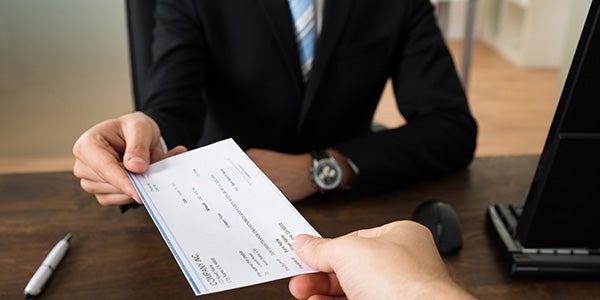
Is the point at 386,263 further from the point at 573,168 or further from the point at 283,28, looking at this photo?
the point at 283,28

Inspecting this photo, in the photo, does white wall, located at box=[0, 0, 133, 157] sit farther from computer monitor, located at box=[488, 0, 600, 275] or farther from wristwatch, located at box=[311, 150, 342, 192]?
computer monitor, located at box=[488, 0, 600, 275]

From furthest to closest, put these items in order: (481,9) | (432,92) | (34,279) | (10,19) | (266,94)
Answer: (481,9) → (10,19) → (266,94) → (432,92) → (34,279)

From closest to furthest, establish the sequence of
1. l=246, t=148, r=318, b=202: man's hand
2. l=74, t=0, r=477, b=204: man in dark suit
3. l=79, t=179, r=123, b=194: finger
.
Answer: l=79, t=179, r=123, b=194: finger, l=246, t=148, r=318, b=202: man's hand, l=74, t=0, r=477, b=204: man in dark suit

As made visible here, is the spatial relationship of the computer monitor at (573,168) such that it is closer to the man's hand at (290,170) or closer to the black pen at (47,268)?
the man's hand at (290,170)

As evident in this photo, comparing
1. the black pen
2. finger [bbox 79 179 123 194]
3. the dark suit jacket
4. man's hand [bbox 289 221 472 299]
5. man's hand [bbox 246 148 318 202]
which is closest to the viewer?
man's hand [bbox 289 221 472 299]

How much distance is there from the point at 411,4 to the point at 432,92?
217mm

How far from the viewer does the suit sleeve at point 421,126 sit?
963mm

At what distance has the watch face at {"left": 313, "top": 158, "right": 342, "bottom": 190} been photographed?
0.92 metres

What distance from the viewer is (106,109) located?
254cm

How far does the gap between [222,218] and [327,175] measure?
0.38 m

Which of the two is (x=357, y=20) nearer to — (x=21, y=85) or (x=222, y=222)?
(x=222, y=222)

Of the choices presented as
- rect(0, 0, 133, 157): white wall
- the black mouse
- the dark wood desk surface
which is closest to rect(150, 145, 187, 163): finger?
the dark wood desk surface

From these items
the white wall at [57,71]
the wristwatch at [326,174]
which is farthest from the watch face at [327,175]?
the white wall at [57,71]

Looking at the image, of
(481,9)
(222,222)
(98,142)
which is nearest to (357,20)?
(98,142)
